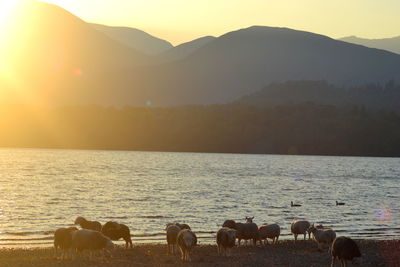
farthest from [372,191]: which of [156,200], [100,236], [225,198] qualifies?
[100,236]

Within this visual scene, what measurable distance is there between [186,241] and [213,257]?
2.39 meters

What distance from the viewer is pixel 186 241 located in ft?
108

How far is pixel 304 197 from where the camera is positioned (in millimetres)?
90062

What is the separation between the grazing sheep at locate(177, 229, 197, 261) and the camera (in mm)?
32906

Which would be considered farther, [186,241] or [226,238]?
[226,238]

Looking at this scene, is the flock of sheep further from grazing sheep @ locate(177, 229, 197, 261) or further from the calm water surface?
the calm water surface

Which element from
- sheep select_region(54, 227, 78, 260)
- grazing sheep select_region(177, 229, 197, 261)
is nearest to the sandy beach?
grazing sheep select_region(177, 229, 197, 261)

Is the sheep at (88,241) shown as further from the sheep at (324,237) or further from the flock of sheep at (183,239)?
the sheep at (324,237)

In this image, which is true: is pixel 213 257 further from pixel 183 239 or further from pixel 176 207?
pixel 176 207

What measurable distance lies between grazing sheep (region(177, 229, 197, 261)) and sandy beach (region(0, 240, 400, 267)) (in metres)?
0.48

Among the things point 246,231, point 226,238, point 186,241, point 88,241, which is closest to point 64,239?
point 88,241

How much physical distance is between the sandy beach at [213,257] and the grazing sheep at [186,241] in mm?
484

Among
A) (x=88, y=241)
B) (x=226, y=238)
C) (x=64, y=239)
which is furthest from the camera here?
(x=226, y=238)

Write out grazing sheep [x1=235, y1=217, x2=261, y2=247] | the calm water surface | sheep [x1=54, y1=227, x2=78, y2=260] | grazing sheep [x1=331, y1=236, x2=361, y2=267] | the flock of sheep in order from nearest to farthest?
1. grazing sheep [x1=331, y1=236, x2=361, y2=267]
2. the flock of sheep
3. sheep [x1=54, y1=227, x2=78, y2=260]
4. grazing sheep [x1=235, y1=217, x2=261, y2=247]
5. the calm water surface
